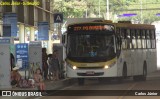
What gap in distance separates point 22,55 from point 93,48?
3494 mm

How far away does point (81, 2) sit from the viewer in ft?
301

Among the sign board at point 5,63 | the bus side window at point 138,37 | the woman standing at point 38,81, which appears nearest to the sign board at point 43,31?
the bus side window at point 138,37

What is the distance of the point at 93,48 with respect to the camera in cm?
2530

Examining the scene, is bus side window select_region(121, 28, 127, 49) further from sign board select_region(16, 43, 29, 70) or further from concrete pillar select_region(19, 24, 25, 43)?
concrete pillar select_region(19, 24, 25, 43)

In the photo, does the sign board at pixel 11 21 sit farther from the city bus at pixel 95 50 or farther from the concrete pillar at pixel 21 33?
the concrete pillar at pixel 21 33

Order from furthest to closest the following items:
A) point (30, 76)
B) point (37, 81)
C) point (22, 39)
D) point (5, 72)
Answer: point (22, 39)
point (30, 76)
point (5, 72)
point (37, 81)

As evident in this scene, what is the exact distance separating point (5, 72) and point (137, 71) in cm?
1023

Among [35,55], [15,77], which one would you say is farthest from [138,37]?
[15,77]

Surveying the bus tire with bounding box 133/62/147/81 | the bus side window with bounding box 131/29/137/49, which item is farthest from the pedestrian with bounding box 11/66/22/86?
the bus tire with bounding box 133/62/147/81

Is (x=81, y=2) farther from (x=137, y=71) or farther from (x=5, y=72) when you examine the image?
(x=5, y=72)

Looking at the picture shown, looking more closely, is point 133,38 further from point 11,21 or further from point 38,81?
point 38,81

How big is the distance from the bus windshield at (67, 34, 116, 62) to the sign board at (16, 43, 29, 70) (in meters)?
2.29

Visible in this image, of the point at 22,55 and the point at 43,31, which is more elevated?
the point at 43,31

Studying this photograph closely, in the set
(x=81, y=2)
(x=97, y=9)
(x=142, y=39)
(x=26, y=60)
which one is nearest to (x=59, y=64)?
(x=26, y=60)
